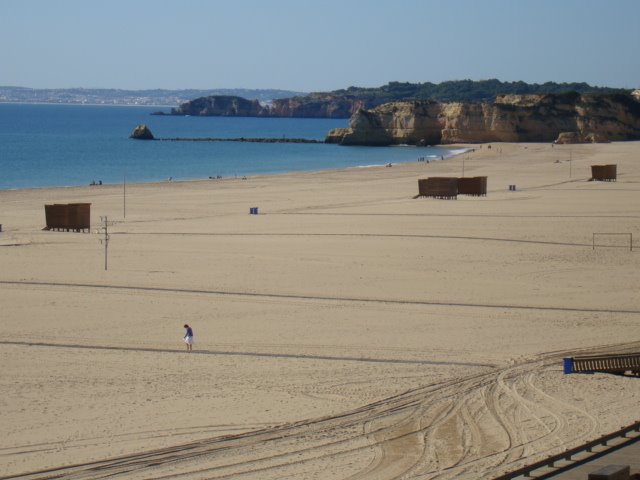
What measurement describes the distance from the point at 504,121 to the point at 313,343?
82808mm

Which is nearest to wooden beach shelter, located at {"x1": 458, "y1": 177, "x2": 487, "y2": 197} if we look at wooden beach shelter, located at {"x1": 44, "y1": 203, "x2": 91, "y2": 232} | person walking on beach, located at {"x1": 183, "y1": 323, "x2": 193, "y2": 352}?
wooden beach shelter, located at {"x1": 44, "y1": 203, "x2": 91, "y2": 232}

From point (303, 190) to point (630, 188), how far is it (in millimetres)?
15848

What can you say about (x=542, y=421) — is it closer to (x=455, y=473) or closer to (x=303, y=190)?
(x=455, y=473)

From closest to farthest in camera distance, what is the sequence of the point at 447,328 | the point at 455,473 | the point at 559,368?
the point at 455,473, the point at 559,368, the point at 447,328

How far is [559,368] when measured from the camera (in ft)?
53.5

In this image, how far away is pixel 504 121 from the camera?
97.8m

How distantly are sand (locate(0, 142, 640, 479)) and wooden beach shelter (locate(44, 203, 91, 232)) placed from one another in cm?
58

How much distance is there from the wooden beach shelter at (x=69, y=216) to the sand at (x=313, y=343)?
0.58 metres

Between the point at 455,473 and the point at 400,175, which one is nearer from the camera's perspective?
the point at 455,473

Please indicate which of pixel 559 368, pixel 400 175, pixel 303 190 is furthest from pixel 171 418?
pixel 400 175

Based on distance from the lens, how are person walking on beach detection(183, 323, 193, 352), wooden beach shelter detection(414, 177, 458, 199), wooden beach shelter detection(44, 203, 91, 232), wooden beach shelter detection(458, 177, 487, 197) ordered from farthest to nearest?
wooden beach shelter detection(458, 177, 487, 197) → wooden beach shelter detection(414, 177, 458, 199) → wooden beach shelter detection(44, 203, 91, 232) → person walking on beach detection(183, 323, 193, 352)

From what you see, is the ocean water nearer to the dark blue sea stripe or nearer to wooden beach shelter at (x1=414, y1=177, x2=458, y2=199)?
wooden beach shelter at (x1=414, y1=177, x2=458, y2=199)

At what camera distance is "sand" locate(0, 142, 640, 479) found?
Result: 12.4 m

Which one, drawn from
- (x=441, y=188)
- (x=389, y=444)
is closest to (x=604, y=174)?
(x=441, y=188)
